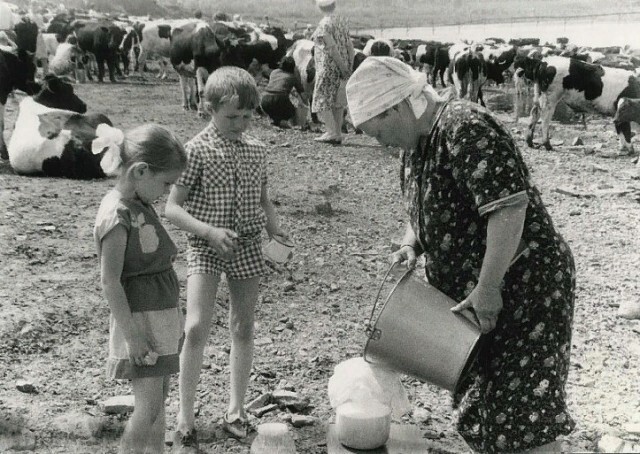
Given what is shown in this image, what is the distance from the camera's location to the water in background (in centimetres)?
2522

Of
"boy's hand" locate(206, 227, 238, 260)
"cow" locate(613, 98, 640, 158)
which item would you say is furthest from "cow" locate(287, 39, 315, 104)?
"boy's hand" locate(206, 227, 238, 260)

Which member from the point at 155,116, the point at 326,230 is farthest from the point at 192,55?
the point at 326,230

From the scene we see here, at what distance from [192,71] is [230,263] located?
11359 millimetres

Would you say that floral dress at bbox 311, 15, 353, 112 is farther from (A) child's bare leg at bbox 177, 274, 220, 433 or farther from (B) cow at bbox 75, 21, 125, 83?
(B) cow at bbox 75, 21, 125, 83

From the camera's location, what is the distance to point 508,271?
7.56 feet

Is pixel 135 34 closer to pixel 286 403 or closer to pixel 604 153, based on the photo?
pixel 604 153

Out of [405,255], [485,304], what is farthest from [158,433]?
[485,304]

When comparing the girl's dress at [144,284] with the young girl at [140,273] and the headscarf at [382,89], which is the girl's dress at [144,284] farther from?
the headscarf at [382,89]

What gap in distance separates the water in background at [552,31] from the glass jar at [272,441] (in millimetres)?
19496

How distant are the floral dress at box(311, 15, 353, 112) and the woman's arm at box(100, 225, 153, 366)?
24.3 ft

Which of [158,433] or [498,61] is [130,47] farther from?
[158,433]

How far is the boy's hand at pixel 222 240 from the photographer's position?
8.82 ft

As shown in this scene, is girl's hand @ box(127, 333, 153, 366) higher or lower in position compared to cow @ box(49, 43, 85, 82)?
higher

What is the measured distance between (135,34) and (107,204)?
2011 centimetres
